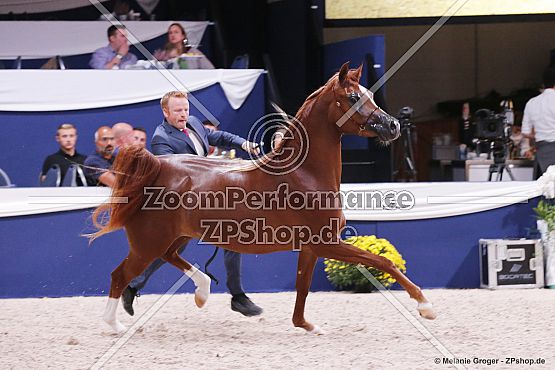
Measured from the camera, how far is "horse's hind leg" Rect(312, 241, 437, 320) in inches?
227

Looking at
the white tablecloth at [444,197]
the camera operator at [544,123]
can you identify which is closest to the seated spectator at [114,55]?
the white tablecloth at [444,197]

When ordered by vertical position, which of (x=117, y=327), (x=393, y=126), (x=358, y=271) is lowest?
(x=358, y=271)

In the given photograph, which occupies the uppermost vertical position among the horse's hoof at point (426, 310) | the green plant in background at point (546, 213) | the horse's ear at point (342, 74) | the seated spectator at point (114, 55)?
the seated spectator at point (114, 55)

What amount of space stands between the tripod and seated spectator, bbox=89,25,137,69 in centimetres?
447

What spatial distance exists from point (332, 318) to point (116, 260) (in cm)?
237

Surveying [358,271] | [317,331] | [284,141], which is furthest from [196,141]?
[358,271]

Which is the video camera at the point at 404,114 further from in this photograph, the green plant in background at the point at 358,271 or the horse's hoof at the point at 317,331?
the horse's hoof at the point at 317,331

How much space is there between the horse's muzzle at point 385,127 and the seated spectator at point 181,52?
5791mm

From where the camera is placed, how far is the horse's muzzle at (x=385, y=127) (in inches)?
226

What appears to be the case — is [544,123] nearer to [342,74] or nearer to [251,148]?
[251,148]

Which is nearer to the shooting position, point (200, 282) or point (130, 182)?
point (130, 182)

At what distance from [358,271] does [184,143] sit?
2300 mm

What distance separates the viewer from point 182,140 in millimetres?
7000

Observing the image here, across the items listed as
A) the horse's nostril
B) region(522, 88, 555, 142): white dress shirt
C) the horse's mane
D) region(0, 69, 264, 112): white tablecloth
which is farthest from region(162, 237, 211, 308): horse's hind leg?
region(522, 88, 555, 142): white dress shirt
